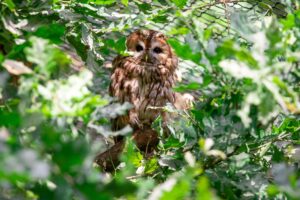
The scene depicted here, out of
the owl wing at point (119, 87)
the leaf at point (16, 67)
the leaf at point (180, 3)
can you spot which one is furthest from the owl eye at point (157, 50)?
the leaf at point (16, 67)

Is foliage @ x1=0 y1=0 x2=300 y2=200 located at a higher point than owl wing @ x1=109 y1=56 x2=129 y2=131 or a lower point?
higher

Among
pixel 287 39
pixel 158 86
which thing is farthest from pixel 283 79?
pixel 158 86

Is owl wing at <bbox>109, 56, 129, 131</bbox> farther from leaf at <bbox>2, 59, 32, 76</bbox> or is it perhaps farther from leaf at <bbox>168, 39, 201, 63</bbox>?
leaf at <bbox>2, 59, 32, 76</bbox>

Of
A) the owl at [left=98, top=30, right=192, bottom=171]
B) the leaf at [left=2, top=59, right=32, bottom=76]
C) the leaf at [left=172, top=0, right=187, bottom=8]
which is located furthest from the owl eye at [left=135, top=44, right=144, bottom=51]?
the leaf at [left=2, top=59, right=32, bottom=76]

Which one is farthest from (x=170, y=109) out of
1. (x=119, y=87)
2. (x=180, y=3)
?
(x=119, y=87)

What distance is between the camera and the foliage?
0.60 meters

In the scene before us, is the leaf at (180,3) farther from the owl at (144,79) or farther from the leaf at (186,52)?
the owl at (144,79)

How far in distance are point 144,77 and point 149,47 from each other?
13 cm

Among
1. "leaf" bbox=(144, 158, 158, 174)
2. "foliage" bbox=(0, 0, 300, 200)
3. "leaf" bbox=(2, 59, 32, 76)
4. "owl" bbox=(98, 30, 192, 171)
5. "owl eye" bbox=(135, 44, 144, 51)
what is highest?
"leaf" bbox=(2, 59, 32, 76)

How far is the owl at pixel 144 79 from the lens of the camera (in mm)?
2287

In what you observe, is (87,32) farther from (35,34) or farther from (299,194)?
(299,194)

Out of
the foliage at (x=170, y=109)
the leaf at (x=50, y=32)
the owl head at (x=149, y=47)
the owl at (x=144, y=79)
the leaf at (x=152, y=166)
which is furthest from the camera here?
the owl head at (x=149, y=47)

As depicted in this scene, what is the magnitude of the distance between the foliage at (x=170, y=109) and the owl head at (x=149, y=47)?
1.19m

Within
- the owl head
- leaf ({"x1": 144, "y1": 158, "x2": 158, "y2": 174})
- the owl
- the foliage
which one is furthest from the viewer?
the owl head
